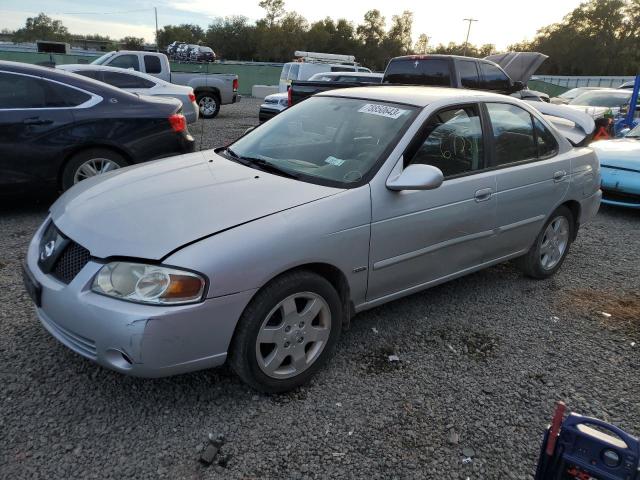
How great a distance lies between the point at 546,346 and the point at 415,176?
5.17ft

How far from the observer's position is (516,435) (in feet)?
8.56

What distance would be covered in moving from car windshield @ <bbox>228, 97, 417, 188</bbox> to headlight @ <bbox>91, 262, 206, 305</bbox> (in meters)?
1.03

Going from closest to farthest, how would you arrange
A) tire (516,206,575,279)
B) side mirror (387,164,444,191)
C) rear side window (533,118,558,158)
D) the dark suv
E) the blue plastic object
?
the blue plastic object < side mirror (387,164,444,191) < rear side window (533,118,558,158) < tire (516,206,575,279) < the dark suv

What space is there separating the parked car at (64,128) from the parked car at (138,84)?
5210mm

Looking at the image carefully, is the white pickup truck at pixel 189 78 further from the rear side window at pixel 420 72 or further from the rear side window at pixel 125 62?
the rear side window at pixel 420 72

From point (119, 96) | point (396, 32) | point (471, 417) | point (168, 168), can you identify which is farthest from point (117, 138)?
point (396, 32)

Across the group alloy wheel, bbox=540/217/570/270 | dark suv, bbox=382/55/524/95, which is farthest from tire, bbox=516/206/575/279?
dark suv, bbox=382/55/524/95

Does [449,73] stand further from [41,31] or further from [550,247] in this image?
[41,31]

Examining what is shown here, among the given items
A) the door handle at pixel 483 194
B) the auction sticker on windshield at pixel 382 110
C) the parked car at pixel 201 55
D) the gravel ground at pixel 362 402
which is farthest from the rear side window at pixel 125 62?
the parked car at pixel 201 55

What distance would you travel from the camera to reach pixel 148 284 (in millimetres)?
2328

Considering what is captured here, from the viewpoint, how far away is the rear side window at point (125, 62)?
13688mm

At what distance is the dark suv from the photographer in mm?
9297

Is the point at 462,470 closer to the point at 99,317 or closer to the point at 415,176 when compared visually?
the point at 415,176

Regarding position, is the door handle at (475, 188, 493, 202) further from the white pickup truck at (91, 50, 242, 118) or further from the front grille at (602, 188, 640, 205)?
the white pickup truck at (91, 50, 242, 118)
